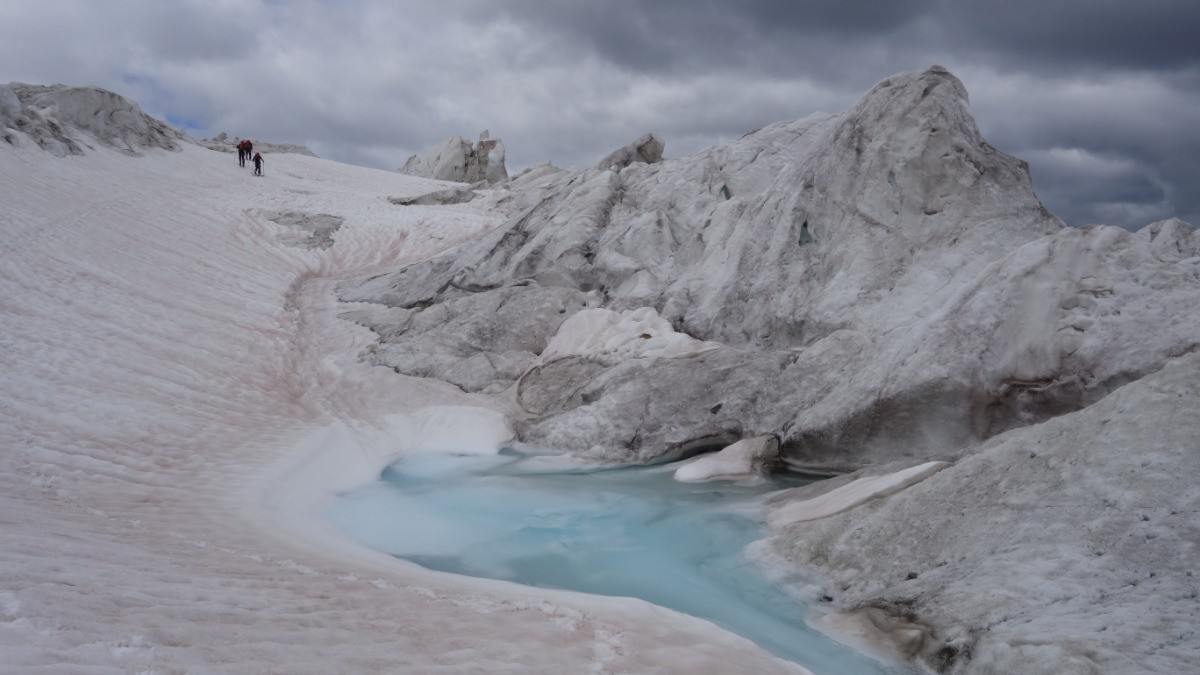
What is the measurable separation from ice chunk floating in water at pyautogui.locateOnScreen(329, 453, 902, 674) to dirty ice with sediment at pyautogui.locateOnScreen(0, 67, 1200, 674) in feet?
1.21

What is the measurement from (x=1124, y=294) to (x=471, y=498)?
740 centimetres

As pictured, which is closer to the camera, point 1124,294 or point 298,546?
point 298,546

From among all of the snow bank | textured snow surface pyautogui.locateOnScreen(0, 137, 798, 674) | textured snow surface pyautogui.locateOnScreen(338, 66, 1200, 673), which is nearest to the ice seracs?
textured snow surface pyautogui.locateOnScreen(0, 137, 798, 674)

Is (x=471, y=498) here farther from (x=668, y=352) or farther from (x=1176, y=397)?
(x=1176, y=397)

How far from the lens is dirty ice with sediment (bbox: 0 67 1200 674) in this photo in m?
4.43

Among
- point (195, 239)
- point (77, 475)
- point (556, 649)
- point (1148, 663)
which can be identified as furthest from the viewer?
point (195, 239)

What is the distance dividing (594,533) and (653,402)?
3091 millimetres

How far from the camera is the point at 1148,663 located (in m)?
4.02

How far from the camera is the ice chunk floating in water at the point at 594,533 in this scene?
6004mm

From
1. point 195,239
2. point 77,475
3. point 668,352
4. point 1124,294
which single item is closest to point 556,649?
point 77,475

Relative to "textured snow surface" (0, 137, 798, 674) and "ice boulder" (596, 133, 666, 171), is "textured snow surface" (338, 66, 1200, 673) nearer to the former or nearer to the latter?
"textured snow surface" (0, 137, 798, 674)

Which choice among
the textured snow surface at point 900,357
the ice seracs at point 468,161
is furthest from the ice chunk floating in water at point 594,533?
the ice seracs at point 468,161

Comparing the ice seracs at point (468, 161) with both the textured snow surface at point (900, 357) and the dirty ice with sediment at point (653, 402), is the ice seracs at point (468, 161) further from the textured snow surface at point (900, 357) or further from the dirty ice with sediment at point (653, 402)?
the textured snow surface at point (900, 357)

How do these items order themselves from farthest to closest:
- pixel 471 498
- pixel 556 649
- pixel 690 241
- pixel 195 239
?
pixel 195 239
pixel 690 241
pixel 471 498
pixel 556 649
